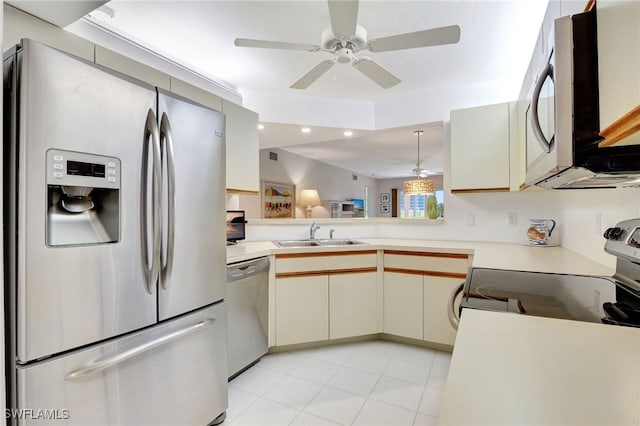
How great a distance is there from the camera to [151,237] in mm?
1293

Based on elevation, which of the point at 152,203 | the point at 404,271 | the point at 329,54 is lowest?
the point at 404,271

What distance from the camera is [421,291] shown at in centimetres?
247

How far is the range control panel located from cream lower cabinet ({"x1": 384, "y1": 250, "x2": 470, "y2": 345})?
1.07m

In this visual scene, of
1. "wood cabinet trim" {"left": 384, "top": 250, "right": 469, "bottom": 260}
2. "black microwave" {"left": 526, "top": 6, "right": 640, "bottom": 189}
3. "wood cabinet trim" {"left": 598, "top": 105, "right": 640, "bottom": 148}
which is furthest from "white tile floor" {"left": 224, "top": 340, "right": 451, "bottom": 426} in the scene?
"wood cabinet trim" {"left": 598, "top": 105, "right": 640, "bottom": 148}

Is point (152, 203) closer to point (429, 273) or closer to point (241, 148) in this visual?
point (241, 148)

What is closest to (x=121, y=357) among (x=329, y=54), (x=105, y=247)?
(x=105, y=247)

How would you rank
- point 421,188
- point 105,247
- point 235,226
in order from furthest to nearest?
1. point 421,188
2. point 235,226
3. point 105,247

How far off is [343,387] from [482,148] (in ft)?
6.83

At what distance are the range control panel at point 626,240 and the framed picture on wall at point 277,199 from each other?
4421mm

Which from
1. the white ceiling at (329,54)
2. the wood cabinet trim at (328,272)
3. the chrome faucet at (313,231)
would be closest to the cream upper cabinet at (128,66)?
the white ceiling at (329,54)

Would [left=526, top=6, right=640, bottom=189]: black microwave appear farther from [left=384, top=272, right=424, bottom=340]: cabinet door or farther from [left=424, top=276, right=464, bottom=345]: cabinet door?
[left=384, top=272, right=424, bottom=340]: cabinet door

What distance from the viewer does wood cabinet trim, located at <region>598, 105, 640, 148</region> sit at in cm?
55

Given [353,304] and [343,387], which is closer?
[343,387]

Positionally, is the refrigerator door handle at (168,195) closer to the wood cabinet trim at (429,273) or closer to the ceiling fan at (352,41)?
the ceiling fan at (352,41)
